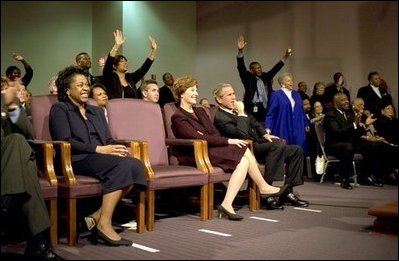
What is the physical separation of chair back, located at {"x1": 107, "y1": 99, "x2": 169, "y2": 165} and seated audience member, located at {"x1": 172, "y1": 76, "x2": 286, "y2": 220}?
0.14 m

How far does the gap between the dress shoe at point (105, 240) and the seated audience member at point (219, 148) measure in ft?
3.35

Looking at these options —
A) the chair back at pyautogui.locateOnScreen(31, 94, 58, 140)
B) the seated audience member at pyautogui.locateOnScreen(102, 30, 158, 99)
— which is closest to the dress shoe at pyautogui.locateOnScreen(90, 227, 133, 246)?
the chair back at pyautogui.locateOnScreen(31, 94, 58, 140)

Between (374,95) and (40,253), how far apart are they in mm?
5576

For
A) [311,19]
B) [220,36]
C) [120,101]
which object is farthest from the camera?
[220,36]

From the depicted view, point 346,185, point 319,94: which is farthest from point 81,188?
point 319,94

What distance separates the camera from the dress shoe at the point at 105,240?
2.82 m

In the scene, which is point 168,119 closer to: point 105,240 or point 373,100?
point 105,240

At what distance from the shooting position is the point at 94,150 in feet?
9.98

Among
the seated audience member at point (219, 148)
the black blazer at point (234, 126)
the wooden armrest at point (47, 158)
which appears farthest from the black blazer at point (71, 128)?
the black blazer at point (234, 126)

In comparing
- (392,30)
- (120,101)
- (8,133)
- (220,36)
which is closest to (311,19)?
(392,30)

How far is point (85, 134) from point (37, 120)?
1.28ft

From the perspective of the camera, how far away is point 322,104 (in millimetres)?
7246

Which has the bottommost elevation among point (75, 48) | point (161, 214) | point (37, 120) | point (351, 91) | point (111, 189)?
point (161, 214)

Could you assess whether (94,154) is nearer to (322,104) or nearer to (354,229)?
(354,229)
